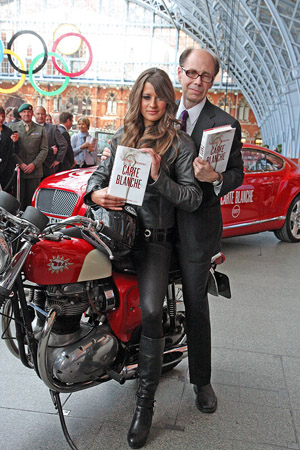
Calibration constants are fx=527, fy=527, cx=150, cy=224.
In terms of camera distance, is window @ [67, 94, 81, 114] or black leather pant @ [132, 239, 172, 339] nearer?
black leather pant @ [132, 239, 172, 339]

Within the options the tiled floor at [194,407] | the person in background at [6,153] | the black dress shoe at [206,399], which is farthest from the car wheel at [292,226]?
the black dress shoe at [206,399]

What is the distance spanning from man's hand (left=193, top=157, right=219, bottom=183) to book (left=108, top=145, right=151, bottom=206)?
1.05 ft

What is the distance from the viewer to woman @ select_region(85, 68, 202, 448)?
2.62 metres

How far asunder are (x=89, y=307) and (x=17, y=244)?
0.60m

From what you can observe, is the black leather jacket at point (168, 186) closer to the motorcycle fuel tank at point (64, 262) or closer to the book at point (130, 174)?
the book at point (130, 174)

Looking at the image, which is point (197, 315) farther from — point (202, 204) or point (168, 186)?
point (168, 186)

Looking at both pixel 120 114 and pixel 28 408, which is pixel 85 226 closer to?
pixel 28 408

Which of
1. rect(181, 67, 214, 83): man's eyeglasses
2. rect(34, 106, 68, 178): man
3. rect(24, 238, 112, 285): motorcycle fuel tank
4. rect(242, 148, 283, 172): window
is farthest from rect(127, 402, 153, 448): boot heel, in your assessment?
rect(34, 106, 68, 178): man

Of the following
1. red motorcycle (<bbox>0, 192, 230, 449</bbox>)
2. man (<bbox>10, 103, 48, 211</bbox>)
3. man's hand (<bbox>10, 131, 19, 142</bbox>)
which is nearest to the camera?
red motorcycle (<bbox>0, 192, 230, 449</bbox>)

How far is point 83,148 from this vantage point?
10.7 m

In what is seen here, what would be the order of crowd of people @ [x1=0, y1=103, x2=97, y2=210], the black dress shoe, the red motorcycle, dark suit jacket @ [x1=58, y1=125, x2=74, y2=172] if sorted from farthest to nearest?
dark suit jacket @ [x1=58, y1=125, x2=74, y2=172] → crowd of people @ [x1=0, y1=103, x2=97, y2=210] → the black dress shoe → the red motorcycle


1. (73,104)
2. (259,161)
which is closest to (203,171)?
(259,161)

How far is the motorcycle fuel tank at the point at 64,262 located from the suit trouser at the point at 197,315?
52 cm

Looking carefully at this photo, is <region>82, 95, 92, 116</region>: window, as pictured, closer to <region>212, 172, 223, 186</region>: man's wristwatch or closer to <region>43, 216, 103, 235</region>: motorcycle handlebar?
<region>212, 172, 223, 186</region>: man's wristwatch
